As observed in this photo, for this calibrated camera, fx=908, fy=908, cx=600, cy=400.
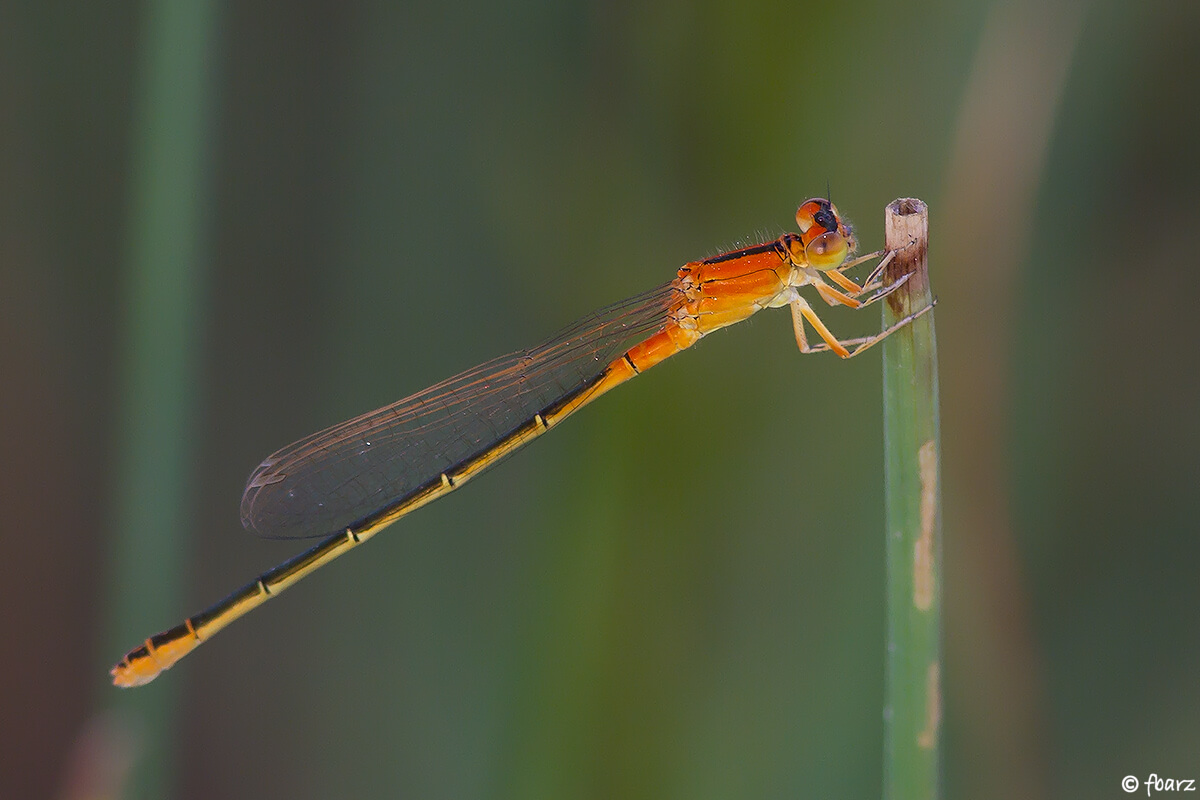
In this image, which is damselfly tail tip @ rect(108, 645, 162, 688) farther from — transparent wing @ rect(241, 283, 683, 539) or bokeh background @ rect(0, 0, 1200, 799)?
transparent wing @ rect(241, 283, 683, 539)

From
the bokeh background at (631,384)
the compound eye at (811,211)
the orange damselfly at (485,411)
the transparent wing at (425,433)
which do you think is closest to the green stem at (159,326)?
the bokeh background at (631,384)

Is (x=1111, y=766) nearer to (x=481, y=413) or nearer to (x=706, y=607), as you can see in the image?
(x=706, y=607)

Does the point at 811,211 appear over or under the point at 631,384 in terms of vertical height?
over

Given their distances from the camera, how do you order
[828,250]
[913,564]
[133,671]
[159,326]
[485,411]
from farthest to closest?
[485,411] → [828,250] → [133,671] → [159,326] → [913,564]

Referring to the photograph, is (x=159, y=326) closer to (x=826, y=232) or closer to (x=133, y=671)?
(x=133, y=671)

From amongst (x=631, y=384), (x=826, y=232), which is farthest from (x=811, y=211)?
(x=631, y=384)

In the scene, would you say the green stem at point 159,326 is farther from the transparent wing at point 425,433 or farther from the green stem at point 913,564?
the green stem at point 913,564
